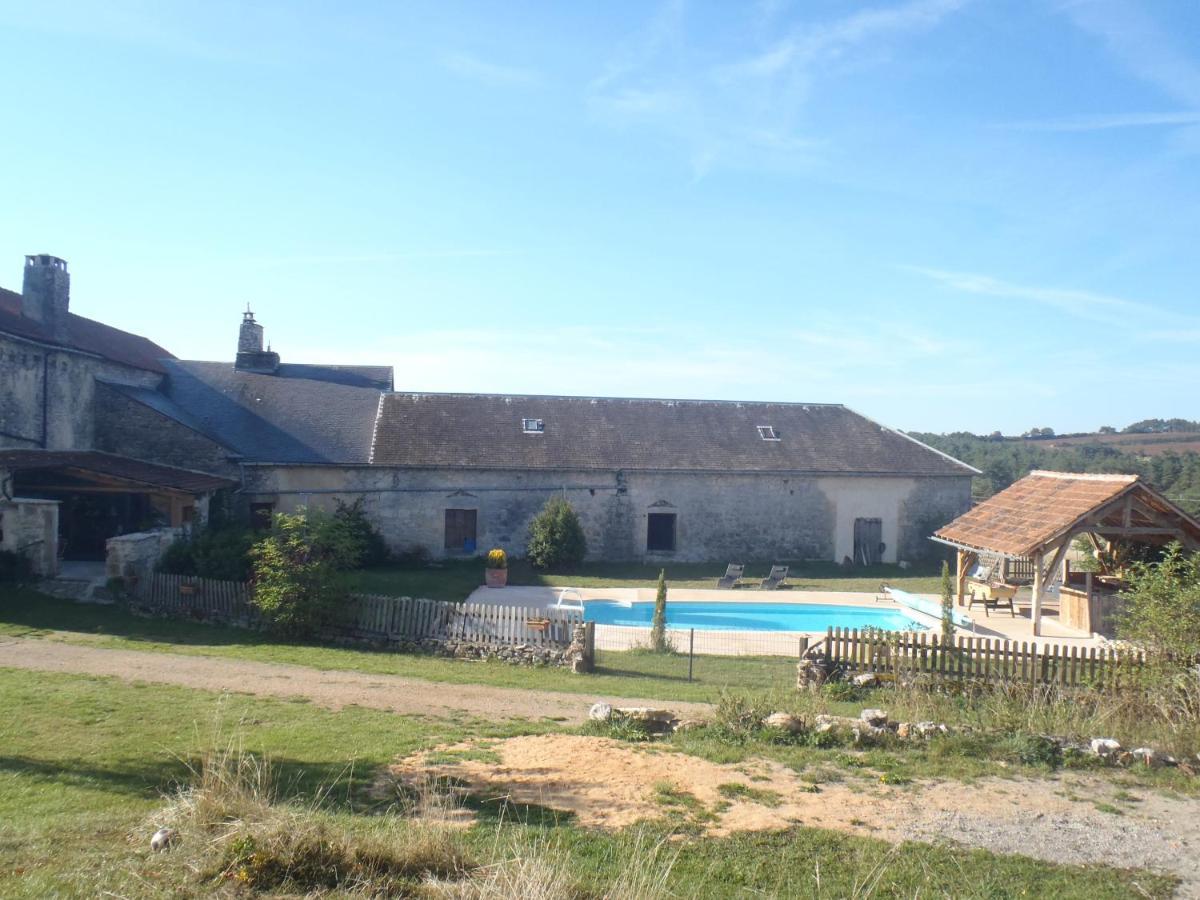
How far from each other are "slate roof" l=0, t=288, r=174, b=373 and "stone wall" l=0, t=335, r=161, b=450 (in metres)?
0.23

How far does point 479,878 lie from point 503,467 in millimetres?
21529

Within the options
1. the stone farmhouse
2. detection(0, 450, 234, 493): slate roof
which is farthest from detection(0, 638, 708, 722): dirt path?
the stone farmhouse

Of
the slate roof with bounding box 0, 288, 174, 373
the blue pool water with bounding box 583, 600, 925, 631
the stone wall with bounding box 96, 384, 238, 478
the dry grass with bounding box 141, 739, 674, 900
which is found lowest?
the blue pool water with bounding box 583, 600, 925, 631

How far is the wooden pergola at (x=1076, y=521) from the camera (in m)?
17.7

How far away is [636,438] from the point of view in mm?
29234

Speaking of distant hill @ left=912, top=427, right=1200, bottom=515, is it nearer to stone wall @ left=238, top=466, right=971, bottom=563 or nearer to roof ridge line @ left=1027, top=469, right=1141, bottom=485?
stone wall @ left=238, top=466, right=971, bottom=563

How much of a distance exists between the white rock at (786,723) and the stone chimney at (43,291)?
20.3 metres

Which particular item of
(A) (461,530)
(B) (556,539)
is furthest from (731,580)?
(A) (461,530)

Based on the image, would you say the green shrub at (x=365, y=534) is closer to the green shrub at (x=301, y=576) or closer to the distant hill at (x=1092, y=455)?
the green shrub at (x=301, y=576)

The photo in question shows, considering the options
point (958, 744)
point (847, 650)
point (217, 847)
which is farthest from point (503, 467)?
point (217, 847)

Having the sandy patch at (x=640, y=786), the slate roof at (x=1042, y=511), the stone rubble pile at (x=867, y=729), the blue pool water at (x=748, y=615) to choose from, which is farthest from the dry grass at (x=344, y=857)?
the blue pool water at (x=748, y=615)

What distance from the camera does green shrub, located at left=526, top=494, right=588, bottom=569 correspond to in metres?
25.4

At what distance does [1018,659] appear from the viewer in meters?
13.3

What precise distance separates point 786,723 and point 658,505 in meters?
18.3
